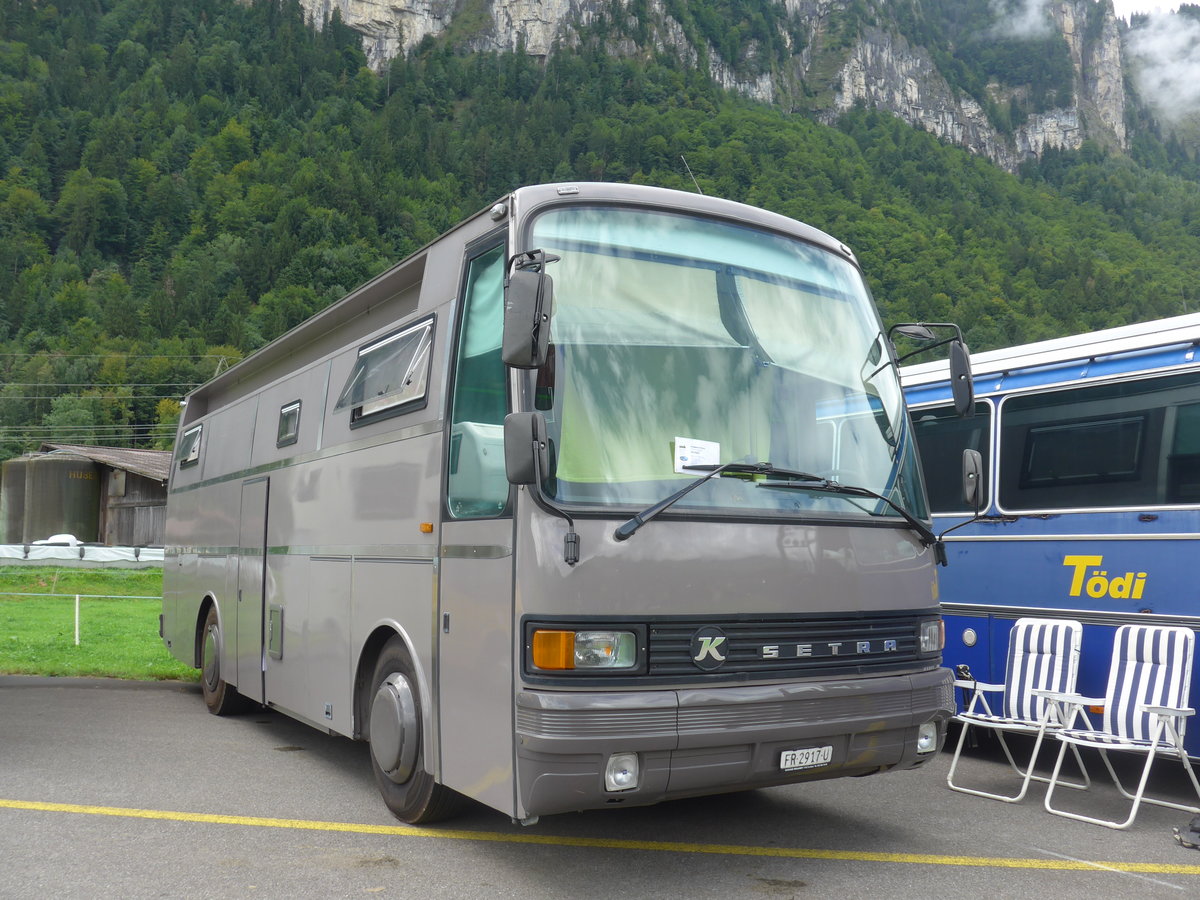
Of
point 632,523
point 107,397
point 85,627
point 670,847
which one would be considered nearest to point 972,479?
point 632,523

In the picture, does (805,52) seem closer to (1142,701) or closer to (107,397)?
(107,397)

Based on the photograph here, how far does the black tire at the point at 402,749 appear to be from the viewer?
5.68m

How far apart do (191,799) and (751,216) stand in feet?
15.1

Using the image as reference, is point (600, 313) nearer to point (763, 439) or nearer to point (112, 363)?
point (763, 439)

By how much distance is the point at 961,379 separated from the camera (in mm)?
6047

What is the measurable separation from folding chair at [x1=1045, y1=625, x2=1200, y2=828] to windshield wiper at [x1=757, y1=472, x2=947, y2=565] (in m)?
1.72

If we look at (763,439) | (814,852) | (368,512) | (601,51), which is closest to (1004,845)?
(814,852)

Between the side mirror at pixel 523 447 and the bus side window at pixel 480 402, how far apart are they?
1.39ft

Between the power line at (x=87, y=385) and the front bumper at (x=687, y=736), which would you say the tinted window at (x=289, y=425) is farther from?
the power line at (x=87, y=385)

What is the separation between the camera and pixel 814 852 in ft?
18.1

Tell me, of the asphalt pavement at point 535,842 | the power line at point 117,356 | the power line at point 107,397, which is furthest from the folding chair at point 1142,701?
the power line at point 117,356

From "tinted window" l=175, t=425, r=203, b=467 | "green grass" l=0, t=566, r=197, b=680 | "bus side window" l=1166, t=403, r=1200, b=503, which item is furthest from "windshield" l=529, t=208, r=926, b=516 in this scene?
"green grass" l=0, t=566, r=197, b=680

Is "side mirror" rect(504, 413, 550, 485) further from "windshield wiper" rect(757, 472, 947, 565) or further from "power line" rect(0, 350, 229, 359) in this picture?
"power line" rect(0, 350, 229, 359)

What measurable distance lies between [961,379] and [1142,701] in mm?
2396
